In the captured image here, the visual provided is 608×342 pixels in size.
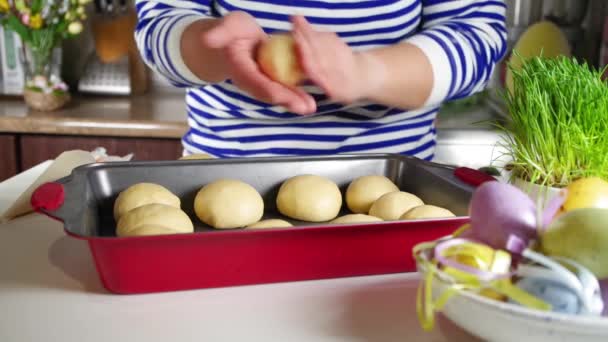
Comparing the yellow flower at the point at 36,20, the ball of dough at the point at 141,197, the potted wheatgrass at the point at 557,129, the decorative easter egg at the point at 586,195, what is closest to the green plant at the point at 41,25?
the yellow flower at the point at 36,20

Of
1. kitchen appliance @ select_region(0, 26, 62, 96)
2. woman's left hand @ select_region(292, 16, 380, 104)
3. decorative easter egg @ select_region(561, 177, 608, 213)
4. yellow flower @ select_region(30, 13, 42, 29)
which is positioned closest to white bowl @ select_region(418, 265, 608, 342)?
decorative easter egg @ select_region(561, 177, 608, 213)

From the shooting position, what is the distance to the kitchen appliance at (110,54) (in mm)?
1878

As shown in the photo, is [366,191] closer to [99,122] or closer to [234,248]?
[234,248]

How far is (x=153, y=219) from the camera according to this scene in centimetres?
58

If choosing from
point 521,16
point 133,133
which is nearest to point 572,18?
point 521,16

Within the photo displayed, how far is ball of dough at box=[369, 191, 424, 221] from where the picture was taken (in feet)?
2.14

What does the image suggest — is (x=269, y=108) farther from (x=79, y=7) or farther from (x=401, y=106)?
(x=79, y=7)

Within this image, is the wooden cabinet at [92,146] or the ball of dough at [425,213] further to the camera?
the wooden cabinet at [92,146]

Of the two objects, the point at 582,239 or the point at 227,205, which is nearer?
the point at 582,239

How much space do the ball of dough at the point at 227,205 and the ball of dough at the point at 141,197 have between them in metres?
0.03

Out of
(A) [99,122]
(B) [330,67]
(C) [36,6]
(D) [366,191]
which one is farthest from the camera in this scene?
(C) [36,6]

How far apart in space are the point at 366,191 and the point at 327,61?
171 mm

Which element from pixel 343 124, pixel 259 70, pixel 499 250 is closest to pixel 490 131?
pixel 343 124

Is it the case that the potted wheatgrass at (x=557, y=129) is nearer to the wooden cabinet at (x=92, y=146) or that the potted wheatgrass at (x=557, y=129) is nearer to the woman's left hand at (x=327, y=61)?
the woman's left hand at (x=327, y=61)
